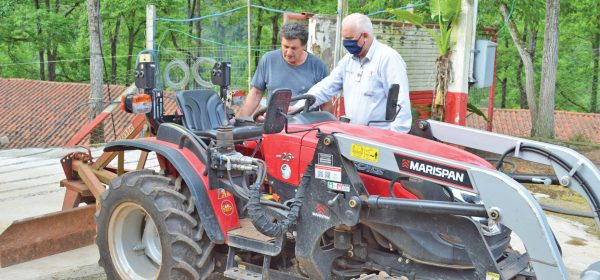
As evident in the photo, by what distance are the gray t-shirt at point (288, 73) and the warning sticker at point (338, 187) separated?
2189mm

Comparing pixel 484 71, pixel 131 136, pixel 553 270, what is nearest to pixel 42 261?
pixel 131 136

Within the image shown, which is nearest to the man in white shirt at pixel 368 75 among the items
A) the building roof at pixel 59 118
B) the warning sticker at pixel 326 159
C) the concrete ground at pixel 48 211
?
the warning sticker at pixel 326 159

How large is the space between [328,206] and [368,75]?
1277 mm

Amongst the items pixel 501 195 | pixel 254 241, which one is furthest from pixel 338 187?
pixel 501 195

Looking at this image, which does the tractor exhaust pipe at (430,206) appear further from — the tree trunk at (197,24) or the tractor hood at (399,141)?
the tree trunk at (197,24)

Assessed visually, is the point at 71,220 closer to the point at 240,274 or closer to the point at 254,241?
the point at 240,274

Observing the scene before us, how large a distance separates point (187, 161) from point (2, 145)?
63.7 feet

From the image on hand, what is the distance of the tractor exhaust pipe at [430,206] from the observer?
3.11m

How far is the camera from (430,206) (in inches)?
127

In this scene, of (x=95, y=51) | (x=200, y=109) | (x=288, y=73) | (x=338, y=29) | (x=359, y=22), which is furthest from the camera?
(x=95, y=51)

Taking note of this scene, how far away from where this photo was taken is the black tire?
3994mm

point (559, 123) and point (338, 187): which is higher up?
point (338, 187)

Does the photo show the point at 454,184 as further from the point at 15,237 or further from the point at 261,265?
the point at 15,237

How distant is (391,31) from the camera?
1044 cm
